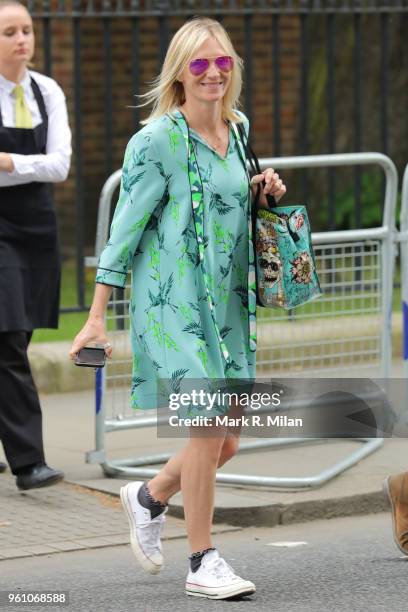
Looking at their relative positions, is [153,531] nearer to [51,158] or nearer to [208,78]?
[208,78]

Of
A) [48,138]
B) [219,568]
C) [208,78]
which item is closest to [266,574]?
[219,568]

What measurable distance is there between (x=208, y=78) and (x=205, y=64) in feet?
0.15

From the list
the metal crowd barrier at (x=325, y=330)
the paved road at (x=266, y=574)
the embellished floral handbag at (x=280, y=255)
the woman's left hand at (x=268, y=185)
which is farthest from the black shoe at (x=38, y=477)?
the woman's left hand at (x=268, y=185)

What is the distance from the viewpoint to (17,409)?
6609mm

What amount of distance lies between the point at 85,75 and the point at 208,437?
7653 mm

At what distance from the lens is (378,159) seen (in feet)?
23.8

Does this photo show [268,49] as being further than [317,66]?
No

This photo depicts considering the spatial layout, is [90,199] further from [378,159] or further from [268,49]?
[378,159]

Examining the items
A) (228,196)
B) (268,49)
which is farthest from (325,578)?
(268,49)

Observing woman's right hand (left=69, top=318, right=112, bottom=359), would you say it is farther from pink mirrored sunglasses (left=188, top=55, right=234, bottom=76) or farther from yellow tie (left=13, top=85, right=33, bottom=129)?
yellow tie (left=13, top=85, right=33, bottom=129)

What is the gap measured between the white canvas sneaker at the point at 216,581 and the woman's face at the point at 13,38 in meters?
2.47

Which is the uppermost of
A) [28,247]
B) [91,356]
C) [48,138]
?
[48,138]

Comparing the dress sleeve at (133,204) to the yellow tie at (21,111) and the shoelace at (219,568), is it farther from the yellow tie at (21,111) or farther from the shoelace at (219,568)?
the yellow tie at (21,111)

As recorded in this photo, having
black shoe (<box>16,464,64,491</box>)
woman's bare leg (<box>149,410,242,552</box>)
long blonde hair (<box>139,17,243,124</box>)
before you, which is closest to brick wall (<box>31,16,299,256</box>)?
black shoe (<box>16,464,64,491</box>)
